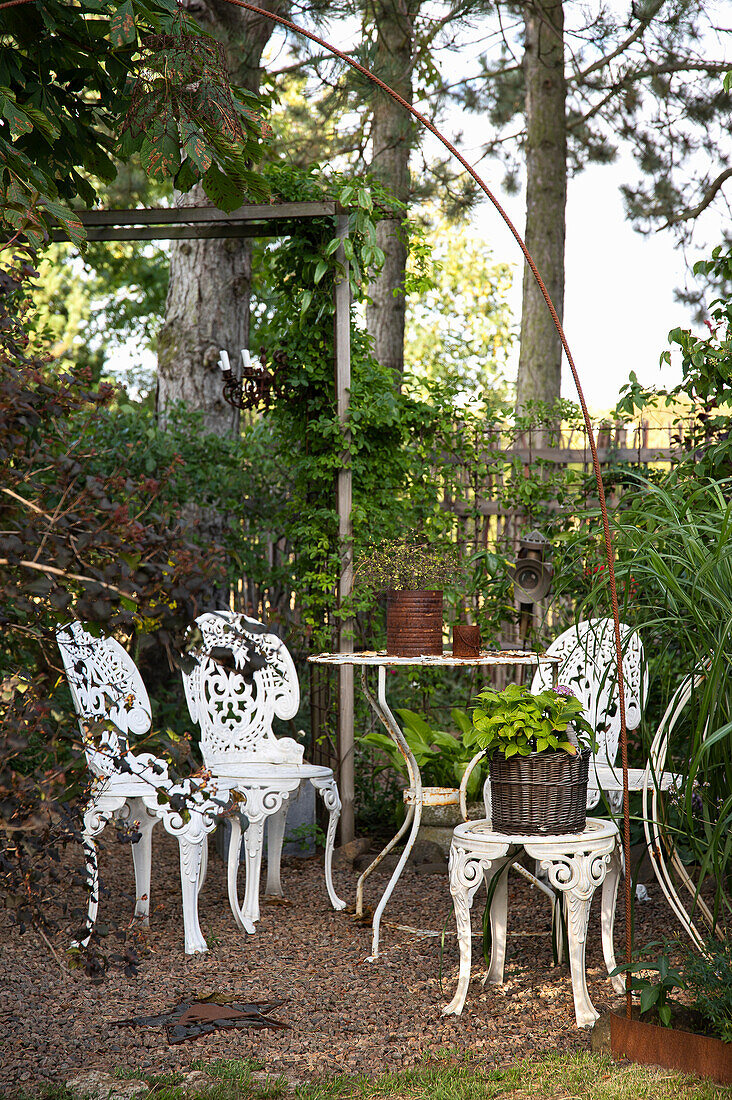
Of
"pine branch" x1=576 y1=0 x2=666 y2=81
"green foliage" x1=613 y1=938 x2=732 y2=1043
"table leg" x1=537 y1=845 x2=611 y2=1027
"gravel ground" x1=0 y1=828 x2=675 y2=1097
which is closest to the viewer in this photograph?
"green foliage" x1=613 y1=938 x2=732 y2=1043

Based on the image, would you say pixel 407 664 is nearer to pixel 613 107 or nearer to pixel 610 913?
pixel 610 913

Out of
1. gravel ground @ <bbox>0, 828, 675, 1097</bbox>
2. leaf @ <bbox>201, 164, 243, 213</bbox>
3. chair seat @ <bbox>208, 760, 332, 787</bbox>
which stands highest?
leaf @ <bbox>201, 164, 243, 213</bbox>

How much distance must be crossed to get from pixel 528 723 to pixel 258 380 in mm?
2493

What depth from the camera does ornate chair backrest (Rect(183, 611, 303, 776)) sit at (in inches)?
156

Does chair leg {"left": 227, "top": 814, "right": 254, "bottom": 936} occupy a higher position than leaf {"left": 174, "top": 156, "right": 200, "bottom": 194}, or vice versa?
leaf {"left": 174, "top": 156, "right": 200, "bottom": 194}

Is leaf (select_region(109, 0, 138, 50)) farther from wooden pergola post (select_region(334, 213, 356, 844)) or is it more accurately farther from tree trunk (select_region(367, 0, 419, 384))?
tree trunk (select_region(367, 0, 419, 384))

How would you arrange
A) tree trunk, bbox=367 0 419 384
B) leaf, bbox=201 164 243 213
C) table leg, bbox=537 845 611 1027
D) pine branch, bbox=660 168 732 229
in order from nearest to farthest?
table leg, bbox=537 845 611 1027 < leaf, bbox=201 164 243 213 < tree trunk, bbox=367 0 419 384 < pine branch, bbox=660 168 732 229

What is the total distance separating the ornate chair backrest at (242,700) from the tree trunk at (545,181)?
473cm

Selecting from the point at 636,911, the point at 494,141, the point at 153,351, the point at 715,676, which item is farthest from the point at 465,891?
the point at 153,351

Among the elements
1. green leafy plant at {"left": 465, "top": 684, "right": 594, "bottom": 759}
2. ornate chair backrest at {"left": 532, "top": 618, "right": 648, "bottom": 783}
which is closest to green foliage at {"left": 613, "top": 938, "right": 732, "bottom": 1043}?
green leafy plant at {"left": 465, "top": 684, "right": 594, "bottom": 759}

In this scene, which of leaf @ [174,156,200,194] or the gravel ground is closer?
the gravel ground

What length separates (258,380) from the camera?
4660 millimetres

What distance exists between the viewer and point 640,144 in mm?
8961

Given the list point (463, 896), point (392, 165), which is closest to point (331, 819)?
point (463, 896)
